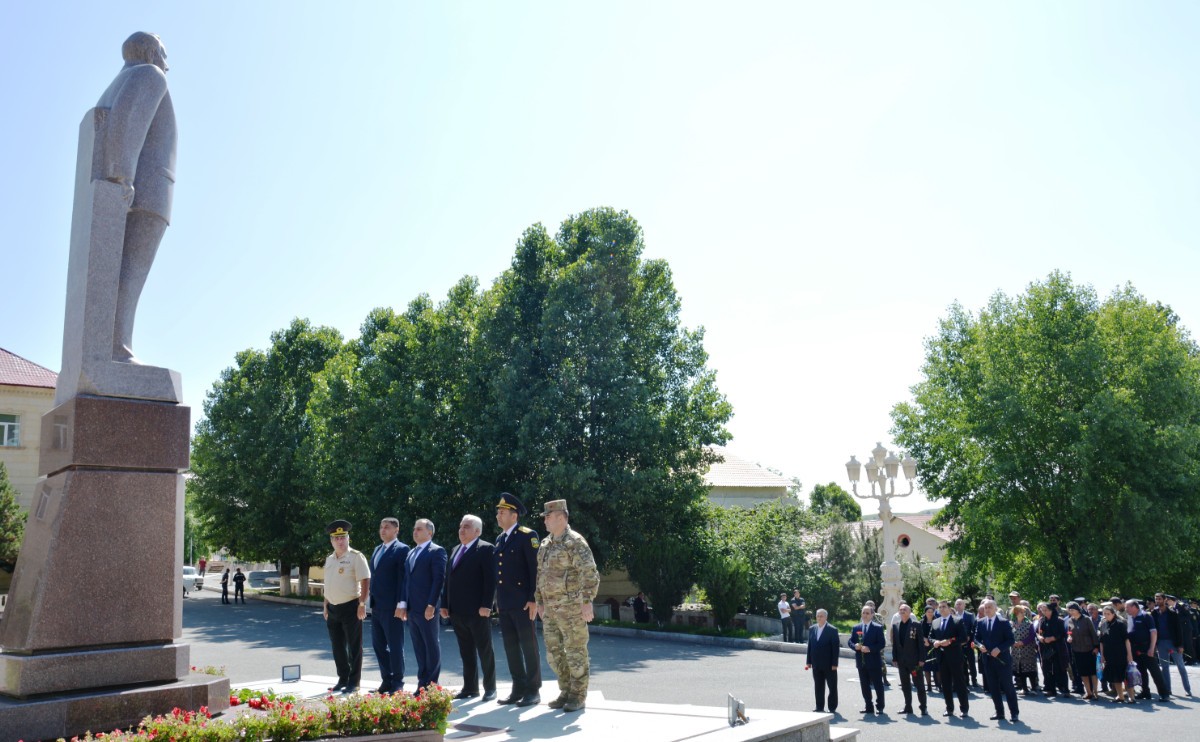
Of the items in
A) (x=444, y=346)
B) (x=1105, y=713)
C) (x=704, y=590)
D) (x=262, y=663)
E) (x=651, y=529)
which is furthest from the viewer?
(x=444, y=346)

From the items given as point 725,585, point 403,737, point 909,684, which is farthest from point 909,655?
point 725,585

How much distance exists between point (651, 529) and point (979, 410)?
462 inches

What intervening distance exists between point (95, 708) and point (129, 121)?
3.90 meters

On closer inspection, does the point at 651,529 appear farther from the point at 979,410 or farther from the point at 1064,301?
the point at 1064,301

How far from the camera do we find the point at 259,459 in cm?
3703

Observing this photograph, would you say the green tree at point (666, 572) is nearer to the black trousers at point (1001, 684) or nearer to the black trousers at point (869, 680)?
the black trousers at point (869, 680)

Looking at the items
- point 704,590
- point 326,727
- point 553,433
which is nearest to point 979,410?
point 704,590

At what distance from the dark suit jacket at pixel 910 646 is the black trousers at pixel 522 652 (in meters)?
6.66

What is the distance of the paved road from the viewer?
10500mm

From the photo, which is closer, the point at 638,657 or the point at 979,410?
the point at 638,657

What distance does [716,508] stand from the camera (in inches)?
1115

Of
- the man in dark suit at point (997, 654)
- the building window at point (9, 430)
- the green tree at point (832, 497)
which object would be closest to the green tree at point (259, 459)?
the building window at point (9, 430)

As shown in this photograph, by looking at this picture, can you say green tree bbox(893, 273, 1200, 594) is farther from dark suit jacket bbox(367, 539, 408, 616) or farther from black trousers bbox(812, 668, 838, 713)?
dark suit jacket bbox(367, 539, 408, 616)

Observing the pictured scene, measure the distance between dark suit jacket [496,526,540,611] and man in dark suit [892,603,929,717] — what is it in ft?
22.4
